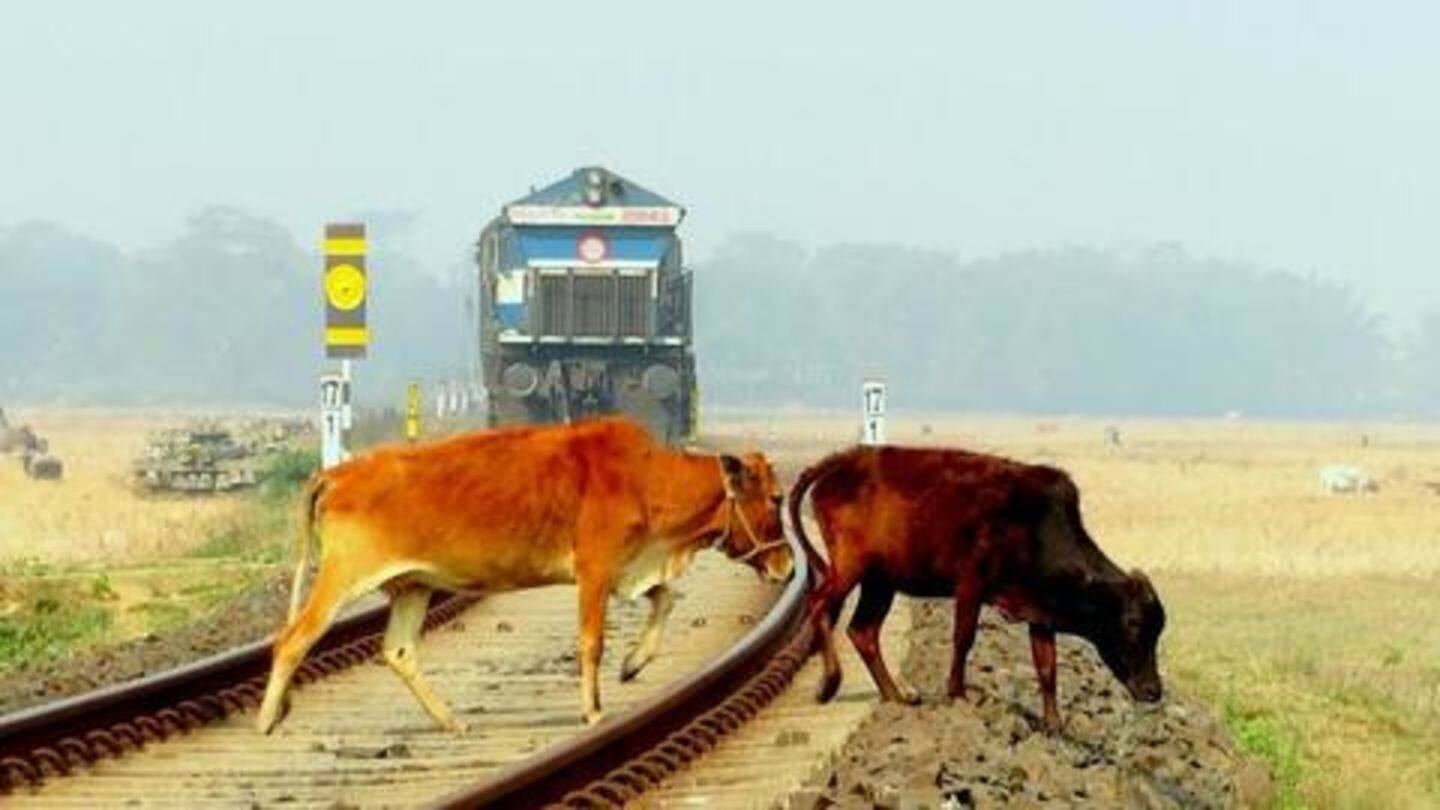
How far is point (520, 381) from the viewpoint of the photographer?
39.9 metres

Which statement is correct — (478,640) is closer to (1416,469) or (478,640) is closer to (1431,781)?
(1431,781)

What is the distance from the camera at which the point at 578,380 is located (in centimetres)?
4019

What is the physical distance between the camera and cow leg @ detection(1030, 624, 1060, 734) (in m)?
11.7

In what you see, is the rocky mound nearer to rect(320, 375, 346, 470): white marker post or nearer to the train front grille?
rect(320, 375, 346, 470): white marker post

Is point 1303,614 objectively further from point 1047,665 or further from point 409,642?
point 409,642

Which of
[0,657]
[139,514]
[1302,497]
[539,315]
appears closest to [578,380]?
[539,315]

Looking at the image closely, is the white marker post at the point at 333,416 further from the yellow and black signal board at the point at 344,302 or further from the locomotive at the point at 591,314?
the locomotive at the point at 591,314

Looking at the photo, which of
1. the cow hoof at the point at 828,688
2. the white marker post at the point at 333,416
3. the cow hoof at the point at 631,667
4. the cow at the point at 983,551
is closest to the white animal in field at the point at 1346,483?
the white marker post at the point at 333,416

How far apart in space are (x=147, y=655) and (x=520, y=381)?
24.3m

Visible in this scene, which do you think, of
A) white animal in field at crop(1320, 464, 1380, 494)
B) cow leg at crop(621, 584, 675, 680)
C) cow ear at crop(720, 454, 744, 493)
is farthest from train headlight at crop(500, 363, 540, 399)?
cow ear at crop(720, 454, 744, 493)

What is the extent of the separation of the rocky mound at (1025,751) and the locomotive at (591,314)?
24796 mm

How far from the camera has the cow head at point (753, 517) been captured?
12336 millimetres

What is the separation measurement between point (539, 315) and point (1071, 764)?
2968 centimetres

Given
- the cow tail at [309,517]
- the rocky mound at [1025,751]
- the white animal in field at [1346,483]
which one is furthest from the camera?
the white animal in field at [1346,483]
